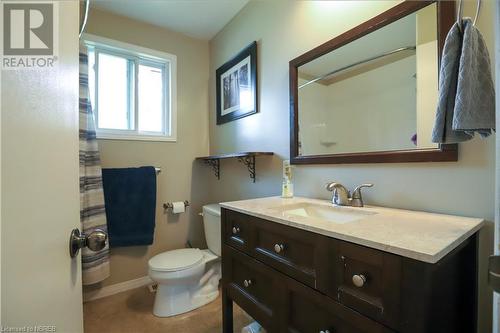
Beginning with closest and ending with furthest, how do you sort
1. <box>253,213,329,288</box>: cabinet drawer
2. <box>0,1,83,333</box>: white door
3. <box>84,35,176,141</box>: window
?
<box>0,1,83,333</box>: white door
<box>253,213,329,288</box>: cabinet drawer
<box>84,35,176,141</box>: window

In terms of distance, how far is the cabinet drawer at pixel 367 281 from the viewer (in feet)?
2.00

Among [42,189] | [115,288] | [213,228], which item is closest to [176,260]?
[213,228]

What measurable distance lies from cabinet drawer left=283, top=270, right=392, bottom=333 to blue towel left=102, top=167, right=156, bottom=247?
1.52 meters

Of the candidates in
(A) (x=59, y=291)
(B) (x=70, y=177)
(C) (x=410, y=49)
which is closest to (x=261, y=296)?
(A) (x=59, y=291)

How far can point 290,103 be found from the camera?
1.55 meters

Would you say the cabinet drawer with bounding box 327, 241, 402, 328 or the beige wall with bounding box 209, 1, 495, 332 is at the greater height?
A: the beige wall with bounding box 209, 1, 495, 332

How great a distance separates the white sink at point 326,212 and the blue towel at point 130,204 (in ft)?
4.51

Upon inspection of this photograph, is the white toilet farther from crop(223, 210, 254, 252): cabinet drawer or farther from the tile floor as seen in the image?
crop(223, 210, 254, 252): cabinet drawer

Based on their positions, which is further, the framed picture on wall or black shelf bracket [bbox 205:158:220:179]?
black shelf bracket [bbox 205:158:220:179]

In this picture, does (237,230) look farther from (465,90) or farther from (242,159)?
(465,90)

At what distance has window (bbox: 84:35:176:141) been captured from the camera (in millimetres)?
2030

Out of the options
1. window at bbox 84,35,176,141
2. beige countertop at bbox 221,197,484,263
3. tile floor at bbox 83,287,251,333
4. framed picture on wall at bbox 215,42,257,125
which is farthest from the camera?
window at bbox 84,35,176,141

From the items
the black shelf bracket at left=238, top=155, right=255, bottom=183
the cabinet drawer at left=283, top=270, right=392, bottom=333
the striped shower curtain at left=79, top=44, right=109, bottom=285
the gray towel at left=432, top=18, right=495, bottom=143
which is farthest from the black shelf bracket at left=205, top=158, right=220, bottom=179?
the gray towel at left=432, top=18, right=495, bottom=143

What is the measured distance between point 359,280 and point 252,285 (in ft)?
1.88
